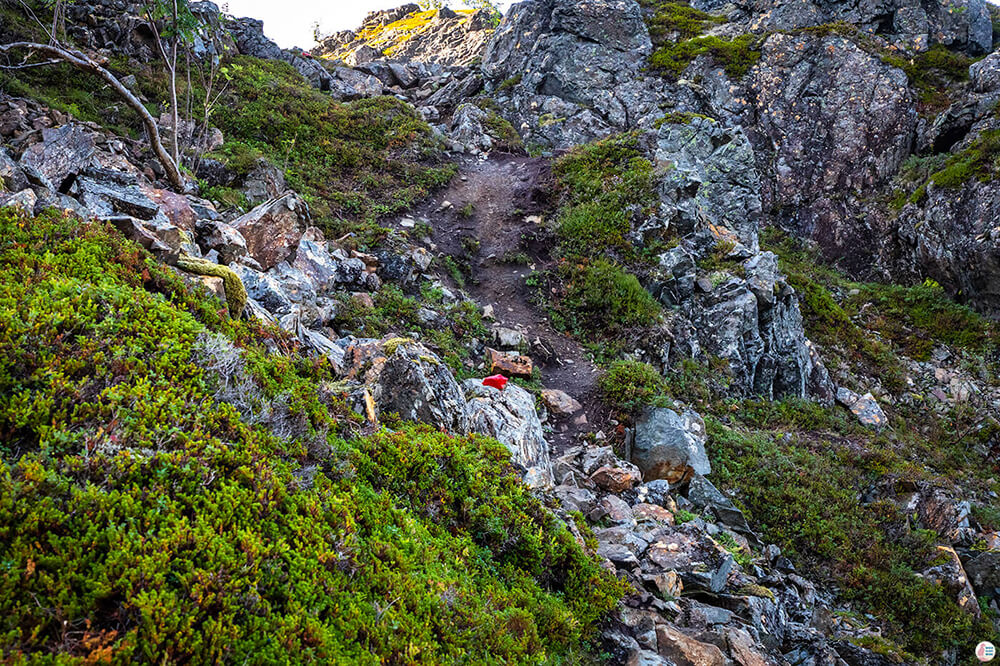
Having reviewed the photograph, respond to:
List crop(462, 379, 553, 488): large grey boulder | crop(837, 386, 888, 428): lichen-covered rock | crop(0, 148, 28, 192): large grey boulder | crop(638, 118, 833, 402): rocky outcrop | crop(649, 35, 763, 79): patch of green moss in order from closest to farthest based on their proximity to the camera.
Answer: crop(0, 148, 28, 192): large grey boulder < crop(462, 379, 553, 488): large grey boulder < crop(837, 386, 888, 428): lichen-covered rock < crop(638, 118, 833, 402): rocky outcrop < crop(649, 35, 763, 79): patch of green moss

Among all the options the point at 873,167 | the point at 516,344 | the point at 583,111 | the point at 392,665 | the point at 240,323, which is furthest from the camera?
the point at 583,111

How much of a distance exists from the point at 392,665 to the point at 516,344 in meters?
9.98

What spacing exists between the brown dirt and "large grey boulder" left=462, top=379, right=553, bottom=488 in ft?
4.18

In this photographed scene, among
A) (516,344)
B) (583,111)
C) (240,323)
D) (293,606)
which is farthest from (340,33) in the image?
(293,606)

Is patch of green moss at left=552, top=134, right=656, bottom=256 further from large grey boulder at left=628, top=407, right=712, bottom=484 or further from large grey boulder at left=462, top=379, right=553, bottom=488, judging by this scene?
large grey boulder at left=462, top=379, right=553, bottom=488

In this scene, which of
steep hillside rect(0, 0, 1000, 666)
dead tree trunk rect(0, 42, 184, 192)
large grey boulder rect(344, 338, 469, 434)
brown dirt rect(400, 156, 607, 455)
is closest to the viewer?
steep hillside rect(0, 0, 1000, 666)

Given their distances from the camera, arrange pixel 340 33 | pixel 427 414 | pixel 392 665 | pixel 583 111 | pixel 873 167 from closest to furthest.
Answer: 1. pixel 392 665
2. pixel 427 414
3. pixel 873 167
4. pixel 583 111
5. pixel 340 33

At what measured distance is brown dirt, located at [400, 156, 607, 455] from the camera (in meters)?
12.3

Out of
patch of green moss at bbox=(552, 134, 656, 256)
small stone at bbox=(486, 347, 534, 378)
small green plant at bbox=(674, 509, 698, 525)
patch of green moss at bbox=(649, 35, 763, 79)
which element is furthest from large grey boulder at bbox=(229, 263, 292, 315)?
patch of green moss at bbox=(649, 35, 763, 79)

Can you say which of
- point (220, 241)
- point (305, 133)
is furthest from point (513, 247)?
point (305, 133)

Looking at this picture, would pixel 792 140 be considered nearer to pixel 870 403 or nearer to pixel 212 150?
pixel 870 403

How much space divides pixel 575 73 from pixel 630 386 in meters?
23.9

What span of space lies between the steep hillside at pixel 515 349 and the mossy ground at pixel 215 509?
29 mm

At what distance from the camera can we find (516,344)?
12859 mm
